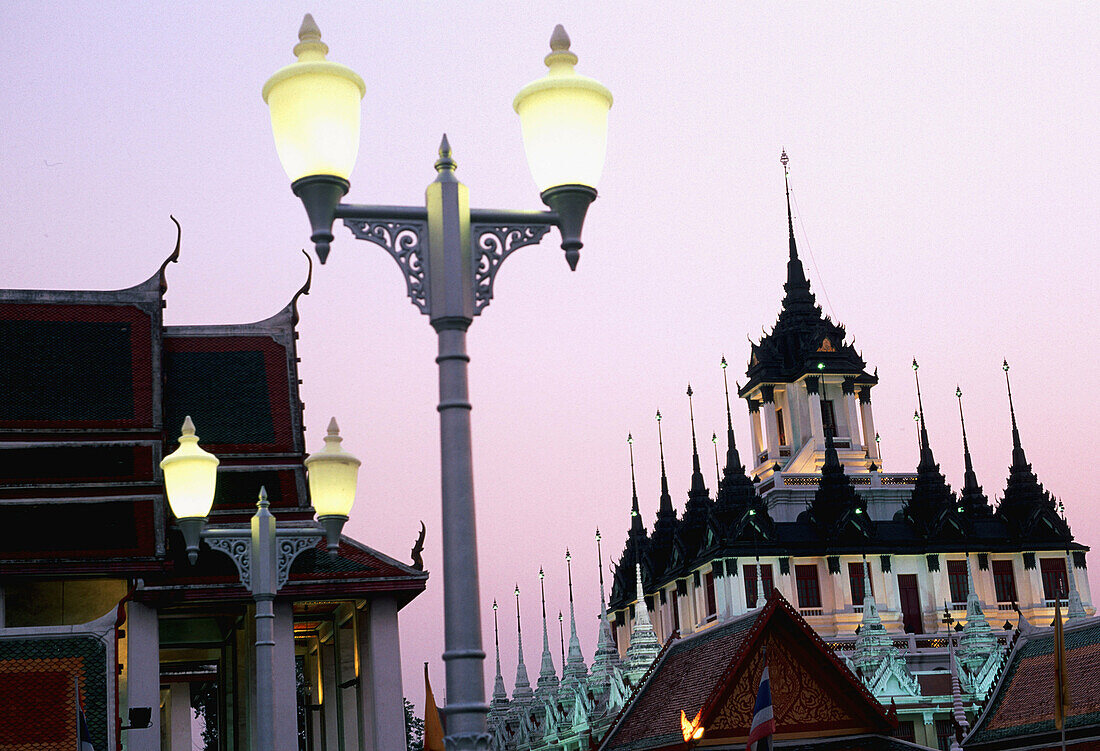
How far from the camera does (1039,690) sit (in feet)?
68.2

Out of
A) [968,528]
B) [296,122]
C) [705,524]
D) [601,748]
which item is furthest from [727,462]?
[296,122]

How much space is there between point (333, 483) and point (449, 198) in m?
5.70

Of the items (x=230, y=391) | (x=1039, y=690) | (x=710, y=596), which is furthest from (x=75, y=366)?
(x=710, y=596)

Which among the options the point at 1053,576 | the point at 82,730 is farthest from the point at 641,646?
the point at 82,730

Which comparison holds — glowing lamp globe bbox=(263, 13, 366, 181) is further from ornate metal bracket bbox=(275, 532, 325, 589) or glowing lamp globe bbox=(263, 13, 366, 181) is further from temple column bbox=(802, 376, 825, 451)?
temple column bbox=(802, 376, 825, 451)

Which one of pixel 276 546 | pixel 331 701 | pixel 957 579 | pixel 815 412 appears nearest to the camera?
pixel 276 546

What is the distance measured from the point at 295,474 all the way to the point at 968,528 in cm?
5557

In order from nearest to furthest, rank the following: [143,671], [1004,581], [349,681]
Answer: [143,671] → [349,681] → [1004,581]

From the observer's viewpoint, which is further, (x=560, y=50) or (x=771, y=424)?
(x=771, y=424)

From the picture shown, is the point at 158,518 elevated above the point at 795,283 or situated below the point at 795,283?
below

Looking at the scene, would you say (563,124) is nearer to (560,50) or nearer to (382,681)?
(560,50)

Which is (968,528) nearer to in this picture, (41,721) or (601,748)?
(601,748)

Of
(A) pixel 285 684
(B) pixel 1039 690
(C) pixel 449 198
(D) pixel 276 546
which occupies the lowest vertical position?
(B) pixel 1039 690

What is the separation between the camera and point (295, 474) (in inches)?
1082
